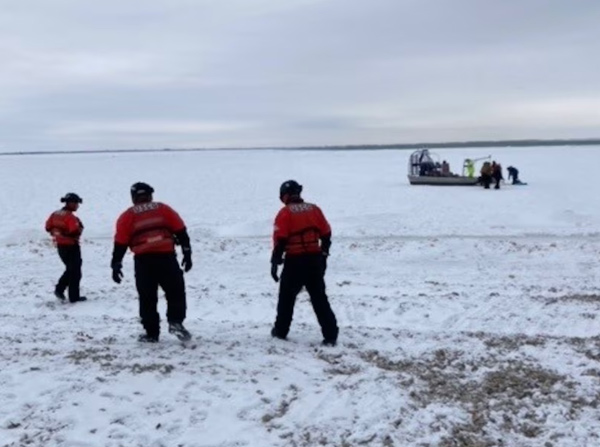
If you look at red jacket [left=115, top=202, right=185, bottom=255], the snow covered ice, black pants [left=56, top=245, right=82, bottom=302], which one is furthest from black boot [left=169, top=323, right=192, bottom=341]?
black pants [left=56, top=245, right=82, bottom=302]

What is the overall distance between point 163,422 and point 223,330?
314 centimetres

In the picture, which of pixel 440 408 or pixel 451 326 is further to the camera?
pixel 451 326

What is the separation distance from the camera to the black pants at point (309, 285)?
7.89 m

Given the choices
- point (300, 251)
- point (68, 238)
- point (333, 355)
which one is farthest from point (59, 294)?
point (333, 355)

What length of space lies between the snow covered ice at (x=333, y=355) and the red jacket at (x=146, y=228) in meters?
1.06

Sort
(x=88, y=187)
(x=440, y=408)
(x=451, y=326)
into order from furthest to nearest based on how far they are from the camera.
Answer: (x=88, y=187) < (x=451, y=326) < (x=440, y=408)

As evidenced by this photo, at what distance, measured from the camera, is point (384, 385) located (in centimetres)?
629

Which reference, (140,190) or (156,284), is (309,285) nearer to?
(156,284)

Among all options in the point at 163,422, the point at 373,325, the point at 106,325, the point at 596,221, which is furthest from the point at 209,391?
the point at 596,221

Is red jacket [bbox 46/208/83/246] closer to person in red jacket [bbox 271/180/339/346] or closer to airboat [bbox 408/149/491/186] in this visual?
person in red jacket [bbox 271/180/339/346]

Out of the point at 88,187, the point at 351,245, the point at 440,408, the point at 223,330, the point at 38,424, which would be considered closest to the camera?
the point at 38,424

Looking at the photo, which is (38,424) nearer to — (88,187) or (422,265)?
(422,265)

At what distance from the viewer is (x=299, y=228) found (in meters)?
7.79

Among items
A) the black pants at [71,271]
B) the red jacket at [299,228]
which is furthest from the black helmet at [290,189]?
the black pants at [71,271]
